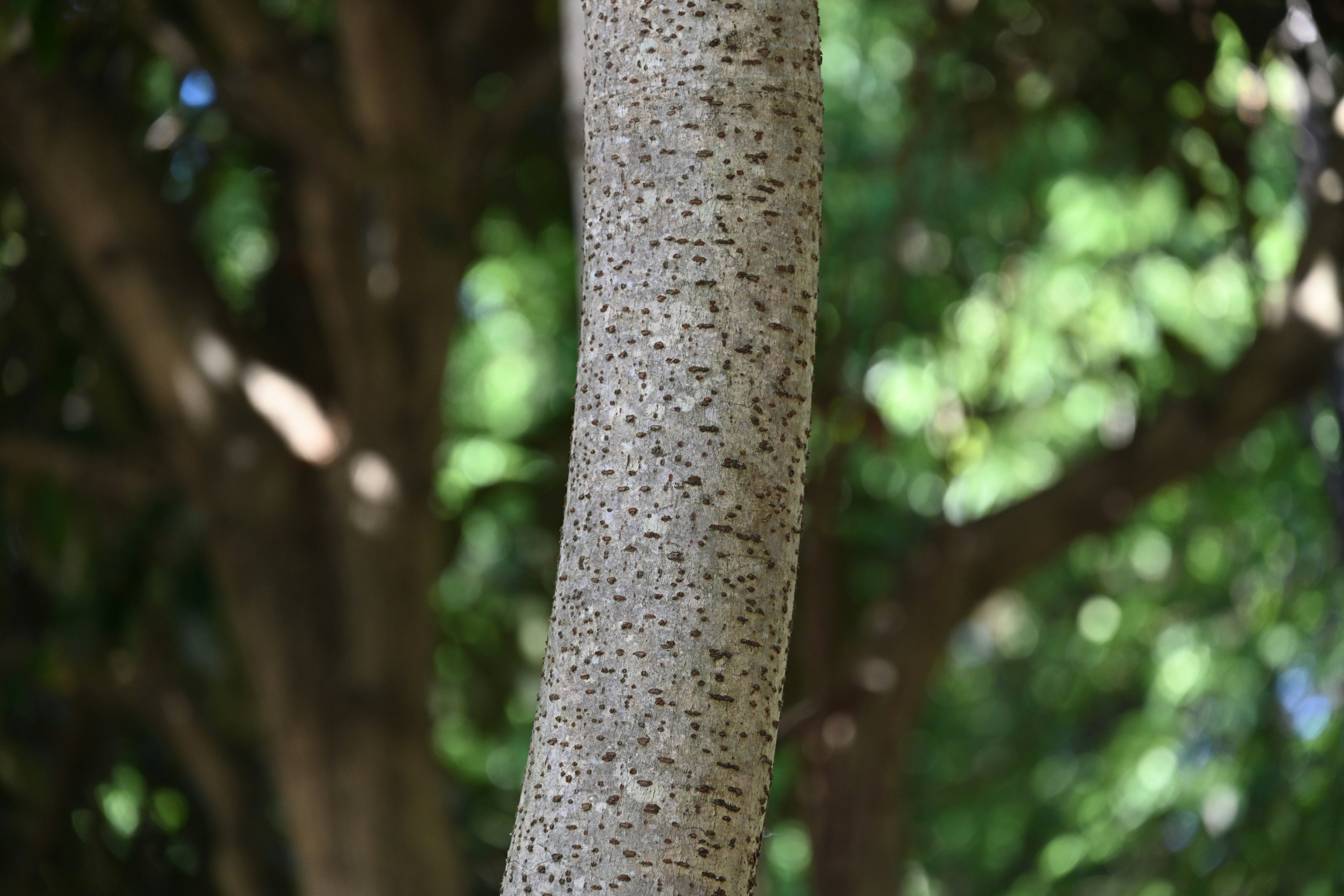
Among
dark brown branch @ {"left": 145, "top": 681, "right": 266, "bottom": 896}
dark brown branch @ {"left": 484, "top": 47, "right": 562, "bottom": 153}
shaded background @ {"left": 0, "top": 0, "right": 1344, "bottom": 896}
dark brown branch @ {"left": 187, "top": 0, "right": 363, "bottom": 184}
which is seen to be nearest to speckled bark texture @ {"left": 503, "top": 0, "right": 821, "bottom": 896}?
shaded background @ {"left": 0, "top": 0, "right": 1344, "bottom": 896}

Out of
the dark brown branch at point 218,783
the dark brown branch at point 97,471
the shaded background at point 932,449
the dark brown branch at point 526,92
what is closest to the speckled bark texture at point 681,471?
the shaded background at point 932,449

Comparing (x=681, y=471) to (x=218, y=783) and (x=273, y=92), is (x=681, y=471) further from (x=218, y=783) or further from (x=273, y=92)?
(x=218, y=783)

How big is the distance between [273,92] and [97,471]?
108cm

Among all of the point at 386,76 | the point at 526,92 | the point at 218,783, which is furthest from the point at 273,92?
the point at 218,783

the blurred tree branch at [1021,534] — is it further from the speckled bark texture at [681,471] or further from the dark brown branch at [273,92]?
the speckled bark texture at [681,471]

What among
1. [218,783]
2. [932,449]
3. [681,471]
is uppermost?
[681,471]

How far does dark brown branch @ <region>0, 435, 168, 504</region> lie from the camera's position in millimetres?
3422

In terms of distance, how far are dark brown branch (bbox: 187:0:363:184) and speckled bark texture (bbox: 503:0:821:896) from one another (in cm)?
248

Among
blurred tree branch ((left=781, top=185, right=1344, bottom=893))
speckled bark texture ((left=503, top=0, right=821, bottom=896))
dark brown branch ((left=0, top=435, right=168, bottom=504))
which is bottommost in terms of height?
blurred tree branch ((left=781, top=185, right=1344, bottom=893))

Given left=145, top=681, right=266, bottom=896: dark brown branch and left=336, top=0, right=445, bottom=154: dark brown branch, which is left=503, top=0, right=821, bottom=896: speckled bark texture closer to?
left=336, top=0, right=445, bottom=154: dark brown branch

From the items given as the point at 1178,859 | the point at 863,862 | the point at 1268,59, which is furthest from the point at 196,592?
the point at 1268,59

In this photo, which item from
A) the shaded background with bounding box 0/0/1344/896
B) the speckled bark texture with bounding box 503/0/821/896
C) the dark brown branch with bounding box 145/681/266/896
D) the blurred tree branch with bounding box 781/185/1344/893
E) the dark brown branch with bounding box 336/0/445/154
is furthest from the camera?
the dark brown branch with bounding box 145/681/266/896

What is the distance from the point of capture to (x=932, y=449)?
4969 millimetres

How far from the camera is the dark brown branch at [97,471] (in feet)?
11.2
